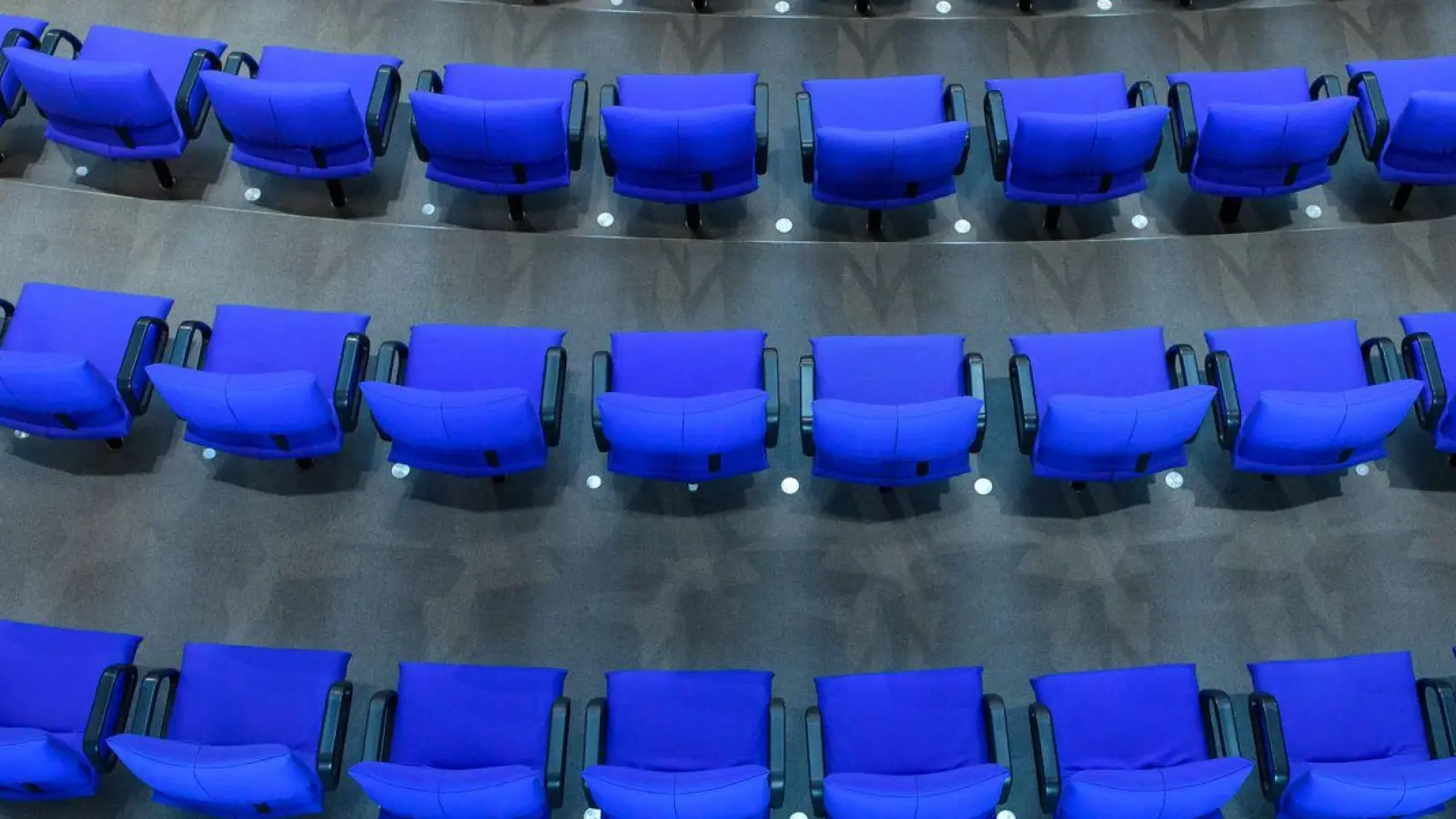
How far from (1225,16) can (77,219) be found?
14.5 ft

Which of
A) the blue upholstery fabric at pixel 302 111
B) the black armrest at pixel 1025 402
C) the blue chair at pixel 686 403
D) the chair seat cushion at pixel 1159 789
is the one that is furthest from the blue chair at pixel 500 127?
the chair seat cushion at pixel 1159 789

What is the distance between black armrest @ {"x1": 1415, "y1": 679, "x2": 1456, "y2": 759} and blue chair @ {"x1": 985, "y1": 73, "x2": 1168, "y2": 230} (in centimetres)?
184

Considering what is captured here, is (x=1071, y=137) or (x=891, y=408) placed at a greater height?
(x=1071, y=137)

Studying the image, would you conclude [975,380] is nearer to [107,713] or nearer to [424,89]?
[424,89]

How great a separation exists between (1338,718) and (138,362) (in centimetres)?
365

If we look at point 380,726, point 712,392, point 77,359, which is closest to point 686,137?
point 712,392

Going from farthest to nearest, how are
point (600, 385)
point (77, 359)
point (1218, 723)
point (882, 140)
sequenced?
point (882, 140)
point (600, 385)
point (77, 359)
point (1218, 723)

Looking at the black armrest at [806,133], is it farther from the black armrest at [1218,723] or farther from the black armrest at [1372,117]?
the black armrest at [1218,723]

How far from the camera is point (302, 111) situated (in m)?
4.55

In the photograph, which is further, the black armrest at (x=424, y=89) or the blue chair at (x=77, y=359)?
the black armrest at (x=424, y=89)

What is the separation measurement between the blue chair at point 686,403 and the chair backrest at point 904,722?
0.74 m

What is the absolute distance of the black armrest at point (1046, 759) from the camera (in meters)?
3.67

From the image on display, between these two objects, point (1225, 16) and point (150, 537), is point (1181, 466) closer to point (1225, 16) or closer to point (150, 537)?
point (1225, 16)

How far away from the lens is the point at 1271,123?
176 inches
